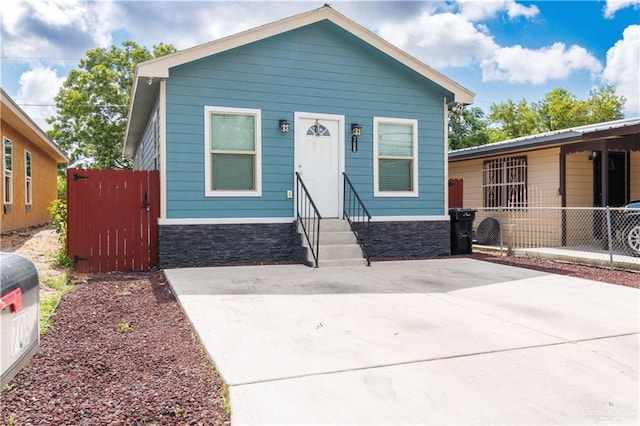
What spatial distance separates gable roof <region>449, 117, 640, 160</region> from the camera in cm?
891

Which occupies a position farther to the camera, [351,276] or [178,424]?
[351,276]

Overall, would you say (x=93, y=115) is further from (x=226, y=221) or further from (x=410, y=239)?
(x=410, y=239)

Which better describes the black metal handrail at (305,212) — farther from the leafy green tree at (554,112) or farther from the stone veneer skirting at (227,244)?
the leafy green tree at (554,112)

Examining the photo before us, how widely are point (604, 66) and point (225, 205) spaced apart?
83.8 ft

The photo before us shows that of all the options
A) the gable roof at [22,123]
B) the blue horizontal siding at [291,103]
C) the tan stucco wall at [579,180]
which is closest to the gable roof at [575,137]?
the tan stucco wall at [579,180]

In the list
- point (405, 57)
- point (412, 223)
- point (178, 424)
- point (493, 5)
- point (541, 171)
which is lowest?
point (178, 424)

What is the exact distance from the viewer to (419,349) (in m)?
3.32

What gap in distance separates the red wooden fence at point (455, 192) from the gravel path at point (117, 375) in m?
8.32

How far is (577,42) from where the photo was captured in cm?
1959

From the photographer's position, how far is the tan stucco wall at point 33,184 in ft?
35.5

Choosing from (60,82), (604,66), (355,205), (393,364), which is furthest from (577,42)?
(60,82)

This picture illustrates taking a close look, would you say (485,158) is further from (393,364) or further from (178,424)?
(178,424)

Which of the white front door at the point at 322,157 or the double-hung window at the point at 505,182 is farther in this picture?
the double-hung window at the point at 505,182

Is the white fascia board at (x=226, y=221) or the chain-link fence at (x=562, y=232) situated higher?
the white fascia board at (x=226, y=221)
